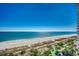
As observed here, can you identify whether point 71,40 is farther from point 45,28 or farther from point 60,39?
point 45,28

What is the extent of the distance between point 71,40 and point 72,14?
219 millimetres

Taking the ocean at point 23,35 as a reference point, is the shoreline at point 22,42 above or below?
below

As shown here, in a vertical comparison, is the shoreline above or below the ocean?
below

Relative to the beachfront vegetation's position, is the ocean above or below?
above

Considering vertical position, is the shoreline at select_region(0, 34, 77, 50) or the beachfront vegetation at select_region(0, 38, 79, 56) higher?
the shoreline at select_region(0, 34, 77, 50)

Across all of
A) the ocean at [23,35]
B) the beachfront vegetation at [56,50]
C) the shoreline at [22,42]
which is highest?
the ocean at [23,35]

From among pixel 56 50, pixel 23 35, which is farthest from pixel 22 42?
pixel 56 50

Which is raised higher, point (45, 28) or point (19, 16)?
point (19, 16)

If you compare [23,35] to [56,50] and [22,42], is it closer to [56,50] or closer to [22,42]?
[22,42]

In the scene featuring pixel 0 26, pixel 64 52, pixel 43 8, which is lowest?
pixel 64 52

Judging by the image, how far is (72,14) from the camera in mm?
1821

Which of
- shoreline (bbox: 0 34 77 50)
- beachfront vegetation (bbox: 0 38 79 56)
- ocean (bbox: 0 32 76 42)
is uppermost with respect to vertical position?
ocean (bbox: 0 32 76 42)

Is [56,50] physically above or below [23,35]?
below

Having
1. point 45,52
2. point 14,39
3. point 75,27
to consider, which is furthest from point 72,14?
point 14,39
